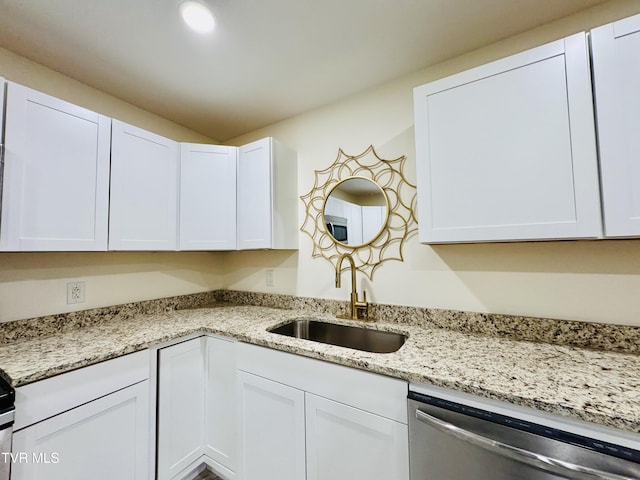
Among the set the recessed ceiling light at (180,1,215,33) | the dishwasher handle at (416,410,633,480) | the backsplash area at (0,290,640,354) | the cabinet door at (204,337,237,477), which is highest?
the recessed ceiling light at (180,1,215,33)

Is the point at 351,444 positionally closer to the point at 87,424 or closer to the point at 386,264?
the point at 386,264

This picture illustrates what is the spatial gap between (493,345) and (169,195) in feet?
6.64

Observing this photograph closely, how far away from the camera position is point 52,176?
1.27 metres

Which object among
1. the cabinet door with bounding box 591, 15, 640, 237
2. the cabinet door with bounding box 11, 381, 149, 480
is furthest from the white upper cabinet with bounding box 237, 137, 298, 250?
the cabinet door with bounding box 591, 15, 640, 237

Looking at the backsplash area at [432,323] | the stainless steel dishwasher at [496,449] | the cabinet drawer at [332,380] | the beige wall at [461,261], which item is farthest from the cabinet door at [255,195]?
the stainless steel dishwasher at [496,449]

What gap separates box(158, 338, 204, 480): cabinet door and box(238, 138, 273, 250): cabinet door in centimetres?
74

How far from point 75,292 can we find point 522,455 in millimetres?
2196

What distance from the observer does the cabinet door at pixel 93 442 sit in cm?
97

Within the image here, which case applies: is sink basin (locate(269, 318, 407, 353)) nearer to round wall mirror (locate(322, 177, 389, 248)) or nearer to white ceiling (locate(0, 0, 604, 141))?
round wall mirror (locate(322, 177, 389, 248))

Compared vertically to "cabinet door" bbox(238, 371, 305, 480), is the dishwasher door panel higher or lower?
higher

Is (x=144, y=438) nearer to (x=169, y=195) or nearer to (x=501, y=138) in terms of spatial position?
(x=169, y=195)

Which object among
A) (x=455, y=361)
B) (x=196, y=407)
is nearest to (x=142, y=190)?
(x=196, y=407)

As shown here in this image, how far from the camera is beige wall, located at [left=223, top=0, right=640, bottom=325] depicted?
116cm

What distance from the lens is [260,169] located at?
1.88 metres
